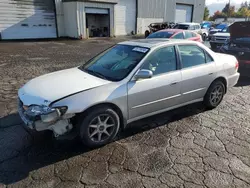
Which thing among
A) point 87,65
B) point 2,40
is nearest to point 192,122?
point 87,65

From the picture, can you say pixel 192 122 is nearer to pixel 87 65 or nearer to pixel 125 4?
pixel 87 65

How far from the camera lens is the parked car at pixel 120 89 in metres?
2.84

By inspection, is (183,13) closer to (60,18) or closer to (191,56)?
(60,18)

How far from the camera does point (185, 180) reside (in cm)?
254

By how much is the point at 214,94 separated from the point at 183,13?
91.9 feet

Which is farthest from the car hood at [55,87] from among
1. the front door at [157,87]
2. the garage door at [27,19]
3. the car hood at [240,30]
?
the garage door at [27,19]

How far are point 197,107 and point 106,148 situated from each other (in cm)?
244

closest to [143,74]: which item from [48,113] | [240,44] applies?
[48,113]

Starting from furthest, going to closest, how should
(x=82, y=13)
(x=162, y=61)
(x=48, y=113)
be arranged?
(x=82, y=13) < (x=162, y=61) < (x=48, y=113)

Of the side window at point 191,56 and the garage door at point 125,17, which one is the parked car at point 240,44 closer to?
the side window at point 191,56

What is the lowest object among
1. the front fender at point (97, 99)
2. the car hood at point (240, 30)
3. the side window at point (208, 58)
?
the front fender at point (97, 99)

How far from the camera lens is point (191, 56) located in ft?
13.2

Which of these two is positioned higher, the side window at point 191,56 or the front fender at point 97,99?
the side window at point 191,56

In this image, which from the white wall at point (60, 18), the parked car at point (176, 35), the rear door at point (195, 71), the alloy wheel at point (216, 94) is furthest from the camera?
the white wall at point (60, 18)
